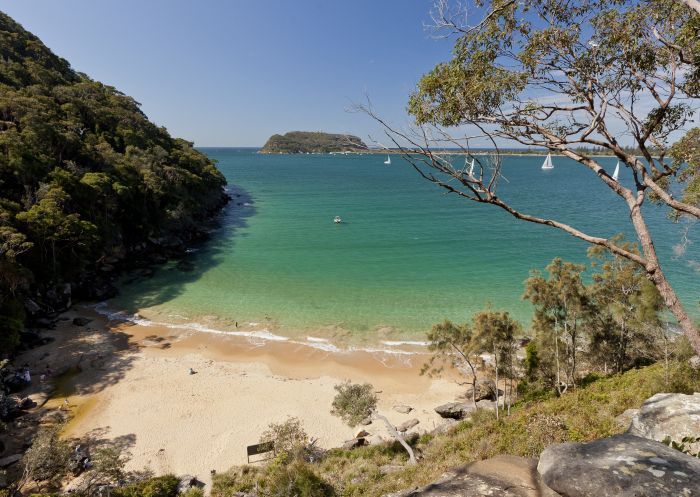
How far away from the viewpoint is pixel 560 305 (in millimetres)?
19203

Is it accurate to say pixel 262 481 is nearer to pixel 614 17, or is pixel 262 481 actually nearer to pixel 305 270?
pixel 614 17

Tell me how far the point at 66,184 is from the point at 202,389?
89.7 ft

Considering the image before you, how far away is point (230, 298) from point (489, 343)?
25.1m

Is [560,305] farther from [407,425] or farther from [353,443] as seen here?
[353,443]

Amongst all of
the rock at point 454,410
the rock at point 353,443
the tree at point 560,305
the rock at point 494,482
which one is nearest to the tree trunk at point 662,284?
the rock at point 494,482

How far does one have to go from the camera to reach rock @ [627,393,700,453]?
22.2ft

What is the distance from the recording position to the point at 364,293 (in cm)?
3547

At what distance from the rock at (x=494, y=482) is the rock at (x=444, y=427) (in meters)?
12.1

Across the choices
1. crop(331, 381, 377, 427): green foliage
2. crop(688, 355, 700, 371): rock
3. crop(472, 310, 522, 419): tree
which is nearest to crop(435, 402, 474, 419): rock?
crop(472, 310, 522, 419): tree

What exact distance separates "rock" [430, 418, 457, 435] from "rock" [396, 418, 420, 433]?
1217mm

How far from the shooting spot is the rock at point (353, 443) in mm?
17953

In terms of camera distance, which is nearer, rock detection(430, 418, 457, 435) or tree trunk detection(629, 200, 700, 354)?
tree trunk detection(629, 200, 700, 354)

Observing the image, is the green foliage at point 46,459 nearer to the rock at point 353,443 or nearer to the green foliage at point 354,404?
the green foliage at point 354,404

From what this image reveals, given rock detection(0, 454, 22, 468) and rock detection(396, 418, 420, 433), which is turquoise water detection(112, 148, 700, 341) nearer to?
rock detection(396, 418, 420, 433)
